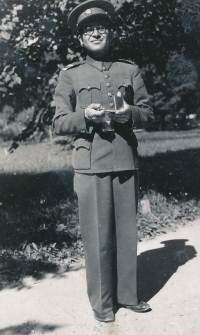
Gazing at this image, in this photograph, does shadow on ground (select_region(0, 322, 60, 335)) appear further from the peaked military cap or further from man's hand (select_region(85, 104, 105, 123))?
the peaked military cap

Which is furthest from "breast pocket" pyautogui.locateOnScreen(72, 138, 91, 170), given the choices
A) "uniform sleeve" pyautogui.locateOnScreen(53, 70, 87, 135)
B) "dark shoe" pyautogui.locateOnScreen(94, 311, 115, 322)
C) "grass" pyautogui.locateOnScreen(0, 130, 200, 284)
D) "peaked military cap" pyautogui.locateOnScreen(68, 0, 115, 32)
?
"grass" pyautogui.locateOnScreen(0, 130, 200, 284)

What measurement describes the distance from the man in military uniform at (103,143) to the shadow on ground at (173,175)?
160 inches

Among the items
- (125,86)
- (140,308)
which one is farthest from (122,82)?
(140,308)

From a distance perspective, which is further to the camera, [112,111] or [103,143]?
[103,143]

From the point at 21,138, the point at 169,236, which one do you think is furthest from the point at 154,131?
the point at 169,236

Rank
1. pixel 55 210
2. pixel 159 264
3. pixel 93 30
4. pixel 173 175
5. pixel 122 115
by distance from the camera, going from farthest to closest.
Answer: pixel 173 175
pixel 55 210
pixel 159 264
pixel 93 30
pixel 122 115

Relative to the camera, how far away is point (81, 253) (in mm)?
4965

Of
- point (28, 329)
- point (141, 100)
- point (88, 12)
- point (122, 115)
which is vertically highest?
point (88, 12)

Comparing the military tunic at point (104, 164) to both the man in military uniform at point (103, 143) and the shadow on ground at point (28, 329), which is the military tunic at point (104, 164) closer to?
the man in military uniform at point (103, 143)

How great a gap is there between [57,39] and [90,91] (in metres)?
3.50

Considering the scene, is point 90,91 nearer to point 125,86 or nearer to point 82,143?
point 125,86

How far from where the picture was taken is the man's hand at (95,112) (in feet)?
9.36

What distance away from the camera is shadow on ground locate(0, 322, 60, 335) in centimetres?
326

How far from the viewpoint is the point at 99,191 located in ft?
10.4
